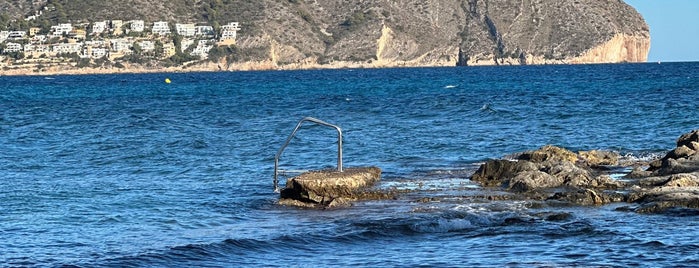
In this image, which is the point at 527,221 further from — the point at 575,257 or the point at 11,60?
the point at 11,60

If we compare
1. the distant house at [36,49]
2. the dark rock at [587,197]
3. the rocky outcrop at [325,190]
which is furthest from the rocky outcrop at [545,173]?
the distant house at [36,49]

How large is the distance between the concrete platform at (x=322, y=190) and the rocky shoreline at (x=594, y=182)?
0.07 m

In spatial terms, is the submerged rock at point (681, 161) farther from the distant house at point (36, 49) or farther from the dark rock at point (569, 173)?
the distant house at point (36, 49)

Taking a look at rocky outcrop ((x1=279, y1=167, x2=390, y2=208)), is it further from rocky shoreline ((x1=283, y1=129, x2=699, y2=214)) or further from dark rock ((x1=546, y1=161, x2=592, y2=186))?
dark rock ((x1=546, y1=161, x2=592, y2=186))

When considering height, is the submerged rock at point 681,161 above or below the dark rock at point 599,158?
above

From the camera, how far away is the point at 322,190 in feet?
64.4

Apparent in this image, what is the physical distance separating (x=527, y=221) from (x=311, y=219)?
12.0 ft

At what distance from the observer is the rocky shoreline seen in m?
18.3

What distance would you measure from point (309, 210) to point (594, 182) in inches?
226

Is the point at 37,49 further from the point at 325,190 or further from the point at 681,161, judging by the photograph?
the point at 681,161

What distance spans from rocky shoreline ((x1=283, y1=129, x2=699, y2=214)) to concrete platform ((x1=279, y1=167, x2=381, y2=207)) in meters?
0.07

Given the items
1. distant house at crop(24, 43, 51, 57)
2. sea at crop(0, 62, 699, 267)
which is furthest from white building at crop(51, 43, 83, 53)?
sea at crop(0, 62, 699, 267)

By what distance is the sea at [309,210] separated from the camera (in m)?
14.6

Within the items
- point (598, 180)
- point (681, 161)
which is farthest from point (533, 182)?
point (681, 161)
